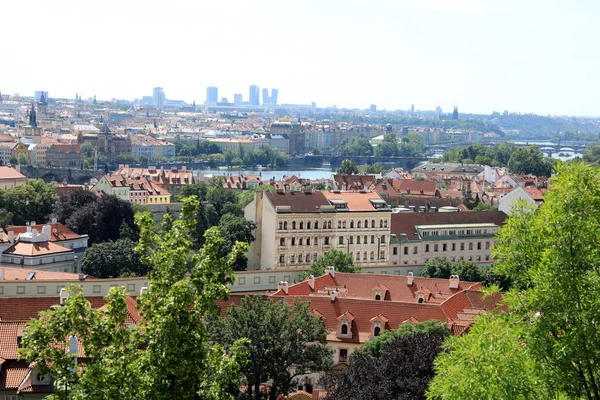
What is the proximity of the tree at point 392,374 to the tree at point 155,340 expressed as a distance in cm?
969

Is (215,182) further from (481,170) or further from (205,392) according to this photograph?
(205,392)

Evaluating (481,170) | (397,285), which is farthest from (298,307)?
(481,170)

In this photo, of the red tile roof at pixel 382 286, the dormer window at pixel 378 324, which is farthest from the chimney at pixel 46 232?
the dormer window at pixel 378 324

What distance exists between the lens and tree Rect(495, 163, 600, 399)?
1471 centimetres

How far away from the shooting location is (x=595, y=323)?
1472 centimetres

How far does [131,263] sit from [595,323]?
42534 millimetres

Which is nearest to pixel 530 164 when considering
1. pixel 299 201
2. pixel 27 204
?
pixel 27 204

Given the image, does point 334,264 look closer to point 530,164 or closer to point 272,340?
point 272,340

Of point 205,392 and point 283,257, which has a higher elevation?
point 205,392

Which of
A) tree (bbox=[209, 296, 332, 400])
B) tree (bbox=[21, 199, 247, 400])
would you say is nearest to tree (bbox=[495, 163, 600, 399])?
tree (bbox=[21, 199, 247, 400])

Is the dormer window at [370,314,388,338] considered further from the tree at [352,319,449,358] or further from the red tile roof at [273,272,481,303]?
the red tile roof at [273,272,481,303]

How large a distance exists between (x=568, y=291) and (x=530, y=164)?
122m

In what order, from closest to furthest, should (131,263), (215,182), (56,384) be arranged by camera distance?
(56,384) < (131,263) < (215,182)

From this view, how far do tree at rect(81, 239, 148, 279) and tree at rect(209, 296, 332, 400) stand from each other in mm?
28382
